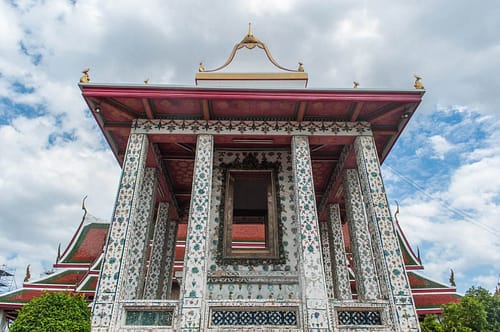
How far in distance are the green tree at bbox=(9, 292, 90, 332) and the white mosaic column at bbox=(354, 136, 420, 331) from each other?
4625mm

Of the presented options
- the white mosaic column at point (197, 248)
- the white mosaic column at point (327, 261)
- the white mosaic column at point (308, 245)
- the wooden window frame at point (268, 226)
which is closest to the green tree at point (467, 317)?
the white mosaic column at point (308, 245)

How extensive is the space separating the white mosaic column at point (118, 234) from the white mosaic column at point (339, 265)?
5.51 m

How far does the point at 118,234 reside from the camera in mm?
6379

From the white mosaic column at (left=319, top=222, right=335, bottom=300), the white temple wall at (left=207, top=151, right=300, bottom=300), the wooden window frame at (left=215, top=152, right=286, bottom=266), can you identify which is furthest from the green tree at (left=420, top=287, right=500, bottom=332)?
the white mosaic column at (left=319, top=222, right=335, bottom=300)

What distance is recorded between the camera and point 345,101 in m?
7.18

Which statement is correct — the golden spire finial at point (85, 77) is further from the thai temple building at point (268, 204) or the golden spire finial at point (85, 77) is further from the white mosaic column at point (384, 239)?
the white mosaic column at point (384, 239)

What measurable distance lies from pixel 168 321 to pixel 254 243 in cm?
711

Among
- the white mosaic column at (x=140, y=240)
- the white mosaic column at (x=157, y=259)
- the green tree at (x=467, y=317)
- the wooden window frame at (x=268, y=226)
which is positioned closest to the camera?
the green tree at (x=467, y=317)

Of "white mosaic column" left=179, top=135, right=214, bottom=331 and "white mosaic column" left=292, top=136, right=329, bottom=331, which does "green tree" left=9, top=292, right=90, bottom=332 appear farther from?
"white mosaic column" left=292, top=136, right=329, bottom=331

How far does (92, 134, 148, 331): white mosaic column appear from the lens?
572cm

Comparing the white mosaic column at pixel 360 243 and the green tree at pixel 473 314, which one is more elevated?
the white mosaic column at pixel 360 243

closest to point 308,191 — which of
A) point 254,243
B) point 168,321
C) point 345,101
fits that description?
point 345,101

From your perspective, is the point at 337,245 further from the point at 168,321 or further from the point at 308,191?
the point at 168,321

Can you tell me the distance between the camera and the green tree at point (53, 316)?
4246mm
